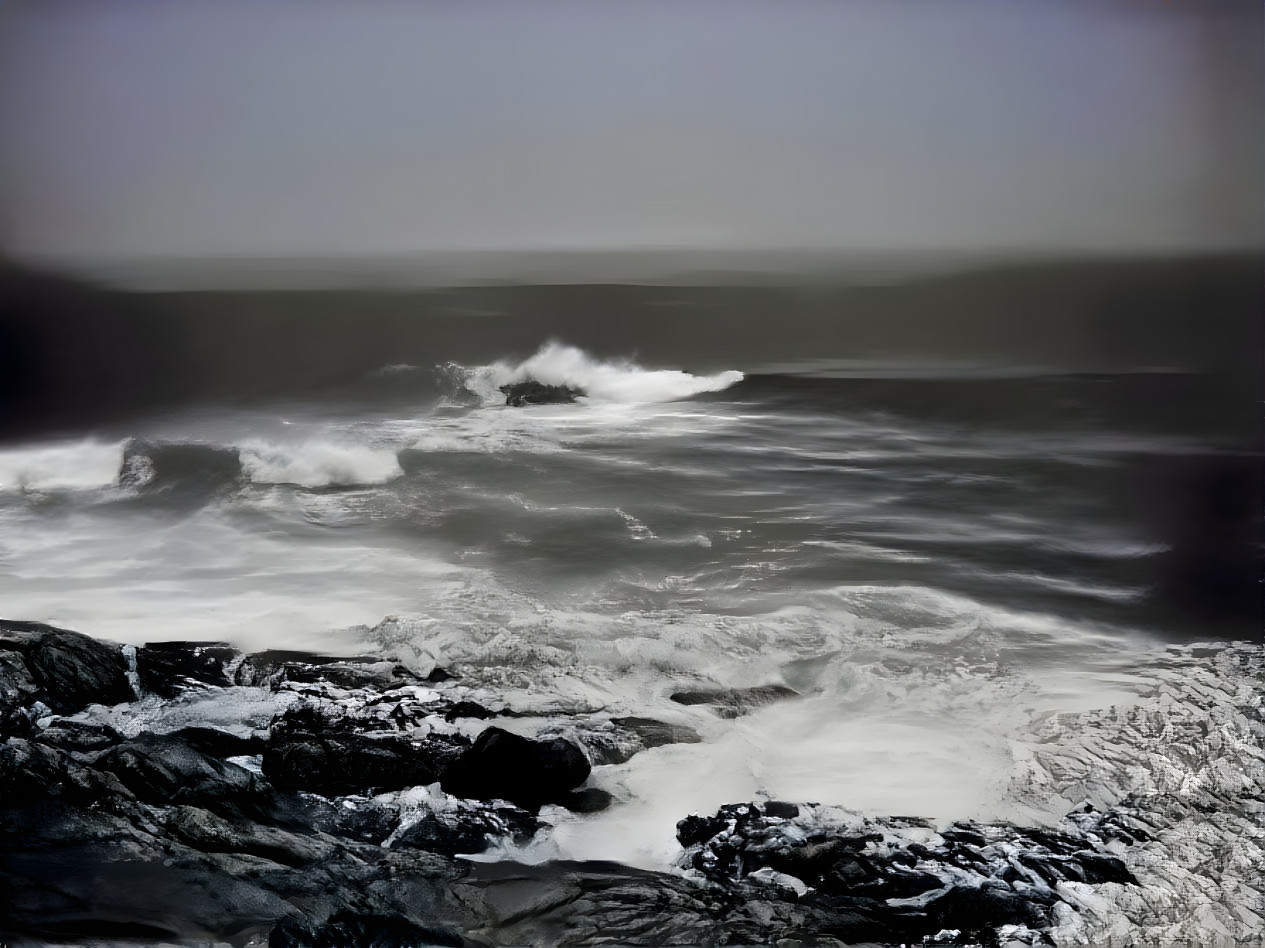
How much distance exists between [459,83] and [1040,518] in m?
1.97

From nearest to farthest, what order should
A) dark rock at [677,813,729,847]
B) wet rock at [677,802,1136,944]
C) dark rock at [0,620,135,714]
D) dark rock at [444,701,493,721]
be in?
wet rock at [677,802,1136,944]
dark rock at [677,813,729,847]
dark rock at [444,701,493,721]
dark rock at [0,620,135,714]

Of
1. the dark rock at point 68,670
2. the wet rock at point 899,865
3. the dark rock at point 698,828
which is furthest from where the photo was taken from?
the dark rock at point 68,670

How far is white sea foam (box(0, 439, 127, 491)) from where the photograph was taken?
3008 millimetres

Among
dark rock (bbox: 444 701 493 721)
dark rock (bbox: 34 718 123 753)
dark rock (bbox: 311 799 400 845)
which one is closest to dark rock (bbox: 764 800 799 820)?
dark rock (bbox: 444 701 493 721)

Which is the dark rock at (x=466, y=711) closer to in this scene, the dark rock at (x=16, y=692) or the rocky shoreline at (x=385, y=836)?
the rocky shoreline at (x=385, y=836)

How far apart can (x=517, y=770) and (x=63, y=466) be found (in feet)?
5.35

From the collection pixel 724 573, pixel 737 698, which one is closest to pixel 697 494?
pixel 724 573

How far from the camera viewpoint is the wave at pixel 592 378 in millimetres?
2887

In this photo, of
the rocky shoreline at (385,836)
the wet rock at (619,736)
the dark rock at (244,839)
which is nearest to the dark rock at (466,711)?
the rocky shoreline at (385,836)

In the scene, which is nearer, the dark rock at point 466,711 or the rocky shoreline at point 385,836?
the rocky shoreline at point 385,836

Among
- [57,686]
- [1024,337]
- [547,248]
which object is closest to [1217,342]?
[1024,337]

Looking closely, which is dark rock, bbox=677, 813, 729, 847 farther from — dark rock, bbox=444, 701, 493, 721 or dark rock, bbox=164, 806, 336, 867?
dark rock, bbox=164, 806, 336, 867

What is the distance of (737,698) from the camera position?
8.66 ft

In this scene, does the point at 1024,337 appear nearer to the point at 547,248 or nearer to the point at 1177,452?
the point at 1177,452
